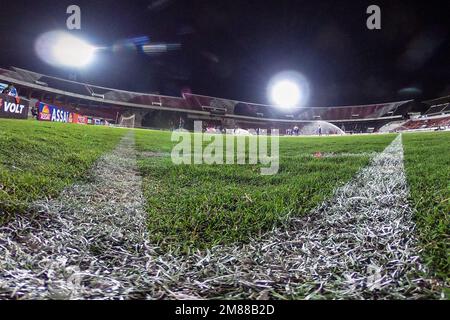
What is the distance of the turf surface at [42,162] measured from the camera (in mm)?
1649

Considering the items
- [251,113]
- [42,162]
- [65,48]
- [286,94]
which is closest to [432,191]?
[286,94]

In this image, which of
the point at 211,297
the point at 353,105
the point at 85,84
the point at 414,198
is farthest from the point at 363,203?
the point at 85,84

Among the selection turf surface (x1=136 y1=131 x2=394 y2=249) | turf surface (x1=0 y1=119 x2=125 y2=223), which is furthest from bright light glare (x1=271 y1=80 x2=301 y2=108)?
turf surface (x1=0 y1=119 x2=125 y2=223)

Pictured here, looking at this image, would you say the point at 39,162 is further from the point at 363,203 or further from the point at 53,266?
the point at 363,203

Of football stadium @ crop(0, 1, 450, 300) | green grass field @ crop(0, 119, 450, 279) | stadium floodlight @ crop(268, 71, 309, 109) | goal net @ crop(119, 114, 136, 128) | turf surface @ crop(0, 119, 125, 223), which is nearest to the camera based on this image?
football stadium @ crop(0, 1, 450, 300)

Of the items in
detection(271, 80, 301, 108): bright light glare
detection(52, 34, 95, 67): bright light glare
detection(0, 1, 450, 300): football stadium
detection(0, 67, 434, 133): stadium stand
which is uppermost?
detection(52, 34, 95, 67): bright light glare

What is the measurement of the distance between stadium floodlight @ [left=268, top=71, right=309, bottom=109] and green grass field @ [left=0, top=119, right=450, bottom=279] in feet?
1.17

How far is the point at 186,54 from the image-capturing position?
2145 mm

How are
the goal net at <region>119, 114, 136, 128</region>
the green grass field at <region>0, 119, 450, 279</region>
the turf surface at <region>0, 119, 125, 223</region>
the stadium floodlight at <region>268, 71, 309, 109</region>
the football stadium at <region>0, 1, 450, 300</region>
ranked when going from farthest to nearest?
the goal net at <region>119, 114, 136, 128</region> → the stadium floodlight at <region>268, 71, 309, 109</region> → the turf surface at <region>0, 119, 125, 223</region> → the green grass field at <region>0, 119, 450, 279</region> → the football stadium at <region>0, 1, 450, 300</region>

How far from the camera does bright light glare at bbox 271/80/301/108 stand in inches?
83.0

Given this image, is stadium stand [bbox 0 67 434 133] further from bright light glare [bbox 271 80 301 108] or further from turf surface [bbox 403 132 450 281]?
turf surface [bbox 403 132 450 281]

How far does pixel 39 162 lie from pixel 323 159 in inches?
95.1

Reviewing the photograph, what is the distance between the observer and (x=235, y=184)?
194 centimetres

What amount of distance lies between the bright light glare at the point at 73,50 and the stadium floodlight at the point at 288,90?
164cm
